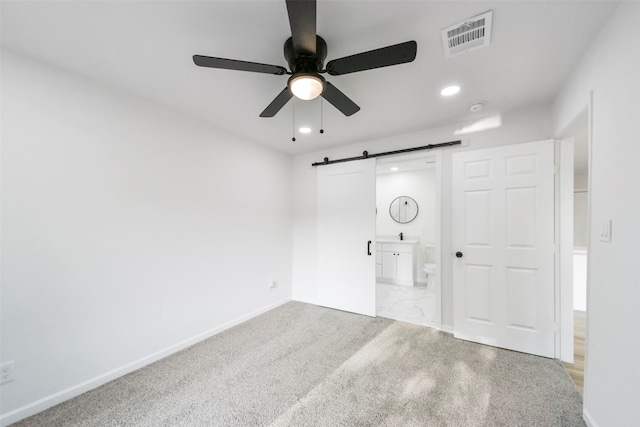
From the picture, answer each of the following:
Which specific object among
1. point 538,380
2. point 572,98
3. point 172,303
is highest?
point 572,98

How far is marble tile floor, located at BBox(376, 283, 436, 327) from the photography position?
340cm

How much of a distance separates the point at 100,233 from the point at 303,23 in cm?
221

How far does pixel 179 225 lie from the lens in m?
2.62

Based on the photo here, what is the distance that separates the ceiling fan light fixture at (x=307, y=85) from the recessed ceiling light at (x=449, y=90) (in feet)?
4.26

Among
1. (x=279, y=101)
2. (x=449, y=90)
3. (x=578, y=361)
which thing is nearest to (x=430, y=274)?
(x=578, y=361)

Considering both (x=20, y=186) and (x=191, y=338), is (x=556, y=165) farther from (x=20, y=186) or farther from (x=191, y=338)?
(x=20, y=186)

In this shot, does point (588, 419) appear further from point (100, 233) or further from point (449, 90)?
point (100, 233)

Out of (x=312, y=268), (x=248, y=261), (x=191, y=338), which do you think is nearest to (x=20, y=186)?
(x=191, y=338)

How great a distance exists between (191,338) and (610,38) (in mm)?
4032

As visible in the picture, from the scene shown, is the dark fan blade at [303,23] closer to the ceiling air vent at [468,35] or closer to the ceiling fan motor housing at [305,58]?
the ceiling fan motor housing at [305,58]

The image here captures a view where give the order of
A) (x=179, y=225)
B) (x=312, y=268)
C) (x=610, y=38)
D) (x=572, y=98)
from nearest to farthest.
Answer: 1. (x=610, y=38)
2. (x=572, y=98)
3. (x=179, y=225)
4. (x=312, y=268)

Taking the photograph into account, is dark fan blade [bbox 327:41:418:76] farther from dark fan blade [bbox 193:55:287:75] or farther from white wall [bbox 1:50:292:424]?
white wall [bbox 1:50:292:424]

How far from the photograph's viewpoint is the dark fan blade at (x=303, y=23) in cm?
104

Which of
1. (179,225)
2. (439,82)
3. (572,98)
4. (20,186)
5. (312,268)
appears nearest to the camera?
(20,186)
